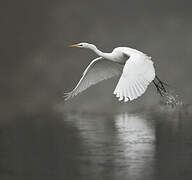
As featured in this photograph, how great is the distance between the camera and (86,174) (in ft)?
13.8

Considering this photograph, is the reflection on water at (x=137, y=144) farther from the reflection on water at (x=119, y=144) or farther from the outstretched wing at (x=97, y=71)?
the outstretched wing at (x=97, y=71)

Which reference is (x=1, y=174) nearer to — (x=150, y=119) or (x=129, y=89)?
(x=129, y=89)

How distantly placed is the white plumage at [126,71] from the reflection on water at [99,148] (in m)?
0.45

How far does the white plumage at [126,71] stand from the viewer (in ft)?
17.4

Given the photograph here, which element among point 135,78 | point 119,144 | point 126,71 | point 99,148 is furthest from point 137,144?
point 126,71

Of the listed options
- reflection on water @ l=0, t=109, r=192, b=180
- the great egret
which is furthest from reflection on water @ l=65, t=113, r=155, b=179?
the great egret

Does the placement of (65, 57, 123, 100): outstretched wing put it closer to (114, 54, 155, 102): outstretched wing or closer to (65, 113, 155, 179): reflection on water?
(65, 113, 155, 179): reflection on water

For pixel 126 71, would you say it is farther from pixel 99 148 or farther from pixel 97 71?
pixel 97 71

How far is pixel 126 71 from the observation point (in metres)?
5.67

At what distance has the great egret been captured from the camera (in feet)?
17.4

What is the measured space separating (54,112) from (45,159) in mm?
4339

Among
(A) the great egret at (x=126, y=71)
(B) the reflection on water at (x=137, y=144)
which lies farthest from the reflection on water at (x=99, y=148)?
→ (A) the great egret at (x=126, y=71)

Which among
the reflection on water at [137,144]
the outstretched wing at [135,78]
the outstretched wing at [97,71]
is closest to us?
the reflection on water at [137,144]

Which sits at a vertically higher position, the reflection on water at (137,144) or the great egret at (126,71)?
the great egret at (126,71)
